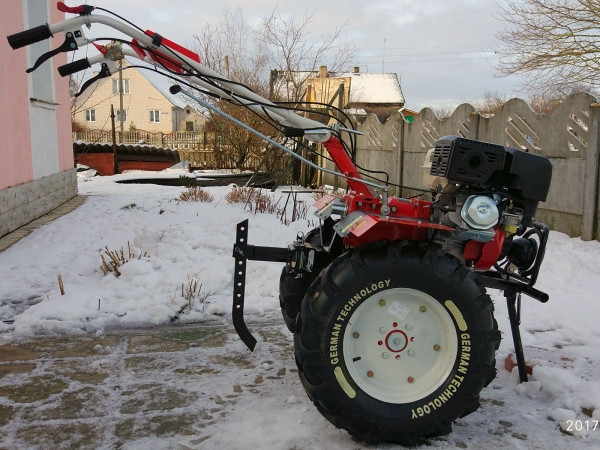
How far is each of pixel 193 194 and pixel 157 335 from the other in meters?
5.46

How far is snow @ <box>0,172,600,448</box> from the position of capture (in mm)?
2961

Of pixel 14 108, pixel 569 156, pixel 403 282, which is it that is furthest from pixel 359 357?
pixel 14 108

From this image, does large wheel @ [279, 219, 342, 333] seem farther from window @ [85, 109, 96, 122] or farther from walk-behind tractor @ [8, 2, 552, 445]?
window @ [85, 109, 96, 122]

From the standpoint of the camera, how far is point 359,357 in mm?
2871

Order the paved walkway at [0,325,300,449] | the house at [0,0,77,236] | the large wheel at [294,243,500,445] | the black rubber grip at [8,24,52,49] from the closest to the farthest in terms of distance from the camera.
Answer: the large wheel at [294,243,500,445] < the paved walkway at [0,325,300,449] < the black rubber grip at [8,24,52,49] < the house at [0,0,77,236]

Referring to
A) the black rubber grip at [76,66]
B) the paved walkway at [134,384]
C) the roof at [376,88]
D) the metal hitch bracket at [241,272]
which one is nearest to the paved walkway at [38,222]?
the paved walkway at [134,384]

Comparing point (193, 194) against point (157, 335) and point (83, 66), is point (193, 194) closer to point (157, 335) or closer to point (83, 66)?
point (157, 335)

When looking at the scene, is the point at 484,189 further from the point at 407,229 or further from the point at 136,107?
the point at 136,107

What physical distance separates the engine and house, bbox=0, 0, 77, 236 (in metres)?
6.20

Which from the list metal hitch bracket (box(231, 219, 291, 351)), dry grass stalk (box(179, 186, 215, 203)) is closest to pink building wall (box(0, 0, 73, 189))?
dry grass stalk (box(179, 186, 215, 203))

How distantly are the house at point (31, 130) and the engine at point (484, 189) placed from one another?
6.20 metres

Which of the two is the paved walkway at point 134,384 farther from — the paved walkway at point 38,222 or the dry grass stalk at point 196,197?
the dry grass stalk at point 196,197

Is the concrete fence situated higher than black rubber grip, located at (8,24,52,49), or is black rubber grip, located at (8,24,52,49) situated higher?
black rubber grip, located at (8,24,52,49)

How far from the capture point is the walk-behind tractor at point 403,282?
108 inches
